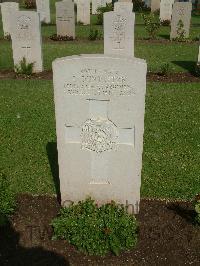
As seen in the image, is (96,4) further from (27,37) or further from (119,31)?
(27,37)

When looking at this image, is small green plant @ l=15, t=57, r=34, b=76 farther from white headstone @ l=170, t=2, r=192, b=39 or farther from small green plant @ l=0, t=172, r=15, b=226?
white headstone @ l=170, t=2, r=192, b=39

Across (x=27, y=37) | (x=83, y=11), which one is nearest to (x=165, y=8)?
(x=83, y=11)

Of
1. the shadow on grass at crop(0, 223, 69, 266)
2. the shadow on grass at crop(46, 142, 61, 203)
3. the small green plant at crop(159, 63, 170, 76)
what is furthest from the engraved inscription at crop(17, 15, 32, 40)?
the shadow on grass at crop(0, 223, 69, 266)

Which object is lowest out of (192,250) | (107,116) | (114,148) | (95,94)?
(192,250)

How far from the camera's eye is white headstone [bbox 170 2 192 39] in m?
16.6

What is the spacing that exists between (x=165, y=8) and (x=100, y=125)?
Result: 18.8 m

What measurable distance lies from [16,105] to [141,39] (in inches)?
381

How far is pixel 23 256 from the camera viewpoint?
4.16 metres

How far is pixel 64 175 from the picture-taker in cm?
454

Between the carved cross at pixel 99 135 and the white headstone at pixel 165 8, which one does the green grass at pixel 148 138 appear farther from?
the white headstone at pixel 165 8

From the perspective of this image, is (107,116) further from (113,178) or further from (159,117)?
(159,117)

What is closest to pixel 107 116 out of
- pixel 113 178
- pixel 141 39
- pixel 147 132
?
pixel 113 178

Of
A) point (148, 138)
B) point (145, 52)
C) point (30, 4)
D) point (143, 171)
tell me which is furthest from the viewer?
point (30, 4)

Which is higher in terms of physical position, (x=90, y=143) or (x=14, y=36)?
(x=14, y=36)
